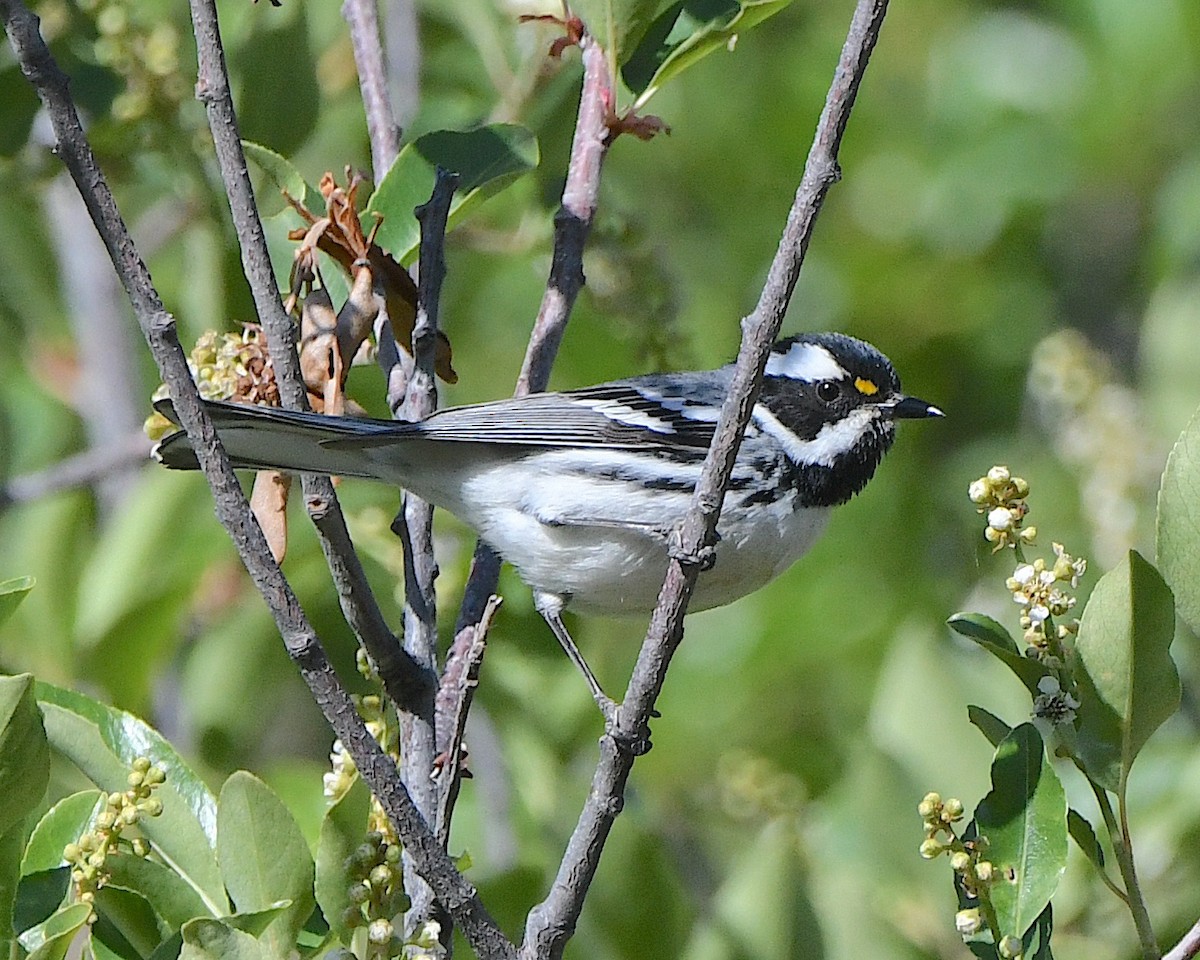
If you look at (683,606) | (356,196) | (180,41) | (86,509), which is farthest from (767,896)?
(180,41)

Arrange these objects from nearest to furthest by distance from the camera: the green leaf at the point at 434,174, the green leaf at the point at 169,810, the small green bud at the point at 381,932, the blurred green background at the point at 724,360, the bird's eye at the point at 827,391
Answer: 1. the small green bud at the point at 381,932
2. the green leaf at the point at 169,810
3. the green leaf at the point at 434,174
4. the blurred green background at the point at 724,360
5. the bird's eye at the point at 827,391

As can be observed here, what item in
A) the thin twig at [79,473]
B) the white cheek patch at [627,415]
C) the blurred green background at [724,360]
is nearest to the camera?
the blurred green background at [724,360]

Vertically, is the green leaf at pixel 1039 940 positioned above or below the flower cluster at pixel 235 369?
below

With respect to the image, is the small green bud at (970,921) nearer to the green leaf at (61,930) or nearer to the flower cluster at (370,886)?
the flower cluster at (370,886)

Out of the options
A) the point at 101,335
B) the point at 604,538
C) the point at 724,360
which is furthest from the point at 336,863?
the point at 724,360

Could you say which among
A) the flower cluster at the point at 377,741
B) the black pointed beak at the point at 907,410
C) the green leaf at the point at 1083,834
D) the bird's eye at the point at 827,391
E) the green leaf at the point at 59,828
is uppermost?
the bird's eye at the point at 827,391

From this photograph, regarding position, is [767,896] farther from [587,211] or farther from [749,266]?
[749,266]

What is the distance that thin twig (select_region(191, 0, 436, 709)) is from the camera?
1.73 metres

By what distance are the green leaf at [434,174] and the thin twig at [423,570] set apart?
0.06 metres

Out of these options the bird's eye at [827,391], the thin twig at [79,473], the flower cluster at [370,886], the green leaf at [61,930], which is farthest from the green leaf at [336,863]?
the thin twig at [79,473]

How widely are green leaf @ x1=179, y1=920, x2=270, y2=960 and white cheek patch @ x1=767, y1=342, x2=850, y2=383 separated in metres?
1.78

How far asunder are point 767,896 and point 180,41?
218 centimetres

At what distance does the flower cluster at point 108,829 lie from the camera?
167 cm

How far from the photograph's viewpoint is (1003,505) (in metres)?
1.77
